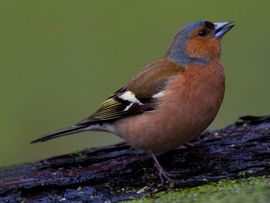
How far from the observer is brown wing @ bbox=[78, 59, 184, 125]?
19.8 feet

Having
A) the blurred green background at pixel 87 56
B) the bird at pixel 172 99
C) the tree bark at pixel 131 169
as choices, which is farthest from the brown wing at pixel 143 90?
the blurred green background at pixel 87 56

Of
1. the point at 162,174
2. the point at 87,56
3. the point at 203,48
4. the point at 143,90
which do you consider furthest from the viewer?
the point at 87,56

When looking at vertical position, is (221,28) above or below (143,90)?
above

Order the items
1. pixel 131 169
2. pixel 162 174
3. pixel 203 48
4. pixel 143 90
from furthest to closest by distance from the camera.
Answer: pixel 203 48, pixel 143 90, pixel 131 169, pixel 162 174

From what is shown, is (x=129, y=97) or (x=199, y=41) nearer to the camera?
(x=129, y=97)

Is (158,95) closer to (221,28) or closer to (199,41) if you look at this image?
(199,41)

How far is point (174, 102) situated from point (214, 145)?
44 cm

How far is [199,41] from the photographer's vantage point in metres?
6.34

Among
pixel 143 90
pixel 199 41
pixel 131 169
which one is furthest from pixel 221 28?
pixel 131 169

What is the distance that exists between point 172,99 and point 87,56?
6902 millimetres

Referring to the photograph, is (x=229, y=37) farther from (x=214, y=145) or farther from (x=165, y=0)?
(x=214, y=145)

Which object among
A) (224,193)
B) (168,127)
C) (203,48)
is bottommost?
(224,193)

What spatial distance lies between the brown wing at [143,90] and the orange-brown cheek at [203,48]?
0.66ft

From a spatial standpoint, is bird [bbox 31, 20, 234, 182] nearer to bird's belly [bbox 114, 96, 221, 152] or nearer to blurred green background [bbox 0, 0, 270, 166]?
bird's belly [bbox 114, 96, 221, 152]
